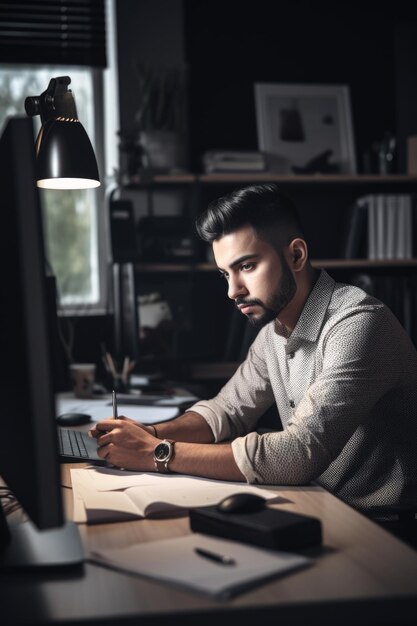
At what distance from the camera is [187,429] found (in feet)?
5.37

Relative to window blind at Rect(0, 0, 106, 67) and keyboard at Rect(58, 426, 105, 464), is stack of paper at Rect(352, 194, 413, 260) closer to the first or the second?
window blind at Rect(0, 0, 106, 67)

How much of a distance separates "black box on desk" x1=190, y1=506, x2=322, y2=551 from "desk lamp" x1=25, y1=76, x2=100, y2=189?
0.93m

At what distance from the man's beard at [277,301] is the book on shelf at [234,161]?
1633 millimetres

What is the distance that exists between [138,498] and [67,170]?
32.4 inches

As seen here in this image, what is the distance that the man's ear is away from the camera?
165cm

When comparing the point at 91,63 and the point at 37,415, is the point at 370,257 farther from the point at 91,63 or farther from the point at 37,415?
the point at 37,415

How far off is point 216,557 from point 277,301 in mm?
809

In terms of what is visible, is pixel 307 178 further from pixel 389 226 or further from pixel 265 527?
pixel 265 527

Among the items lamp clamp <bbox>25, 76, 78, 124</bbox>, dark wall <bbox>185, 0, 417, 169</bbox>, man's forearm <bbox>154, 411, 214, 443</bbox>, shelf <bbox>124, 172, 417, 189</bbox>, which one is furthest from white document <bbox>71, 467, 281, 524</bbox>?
dark wall <bbox>185, 0, 417, 169</bbox>

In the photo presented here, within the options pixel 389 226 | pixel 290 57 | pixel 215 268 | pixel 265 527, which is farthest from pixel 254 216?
pixel 290 57

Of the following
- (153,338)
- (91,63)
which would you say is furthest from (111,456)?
(91,63)

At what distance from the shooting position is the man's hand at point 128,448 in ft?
4.36

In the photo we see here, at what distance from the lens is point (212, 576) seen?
823 mm

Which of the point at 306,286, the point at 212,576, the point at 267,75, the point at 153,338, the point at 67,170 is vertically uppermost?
the point at 267,75
